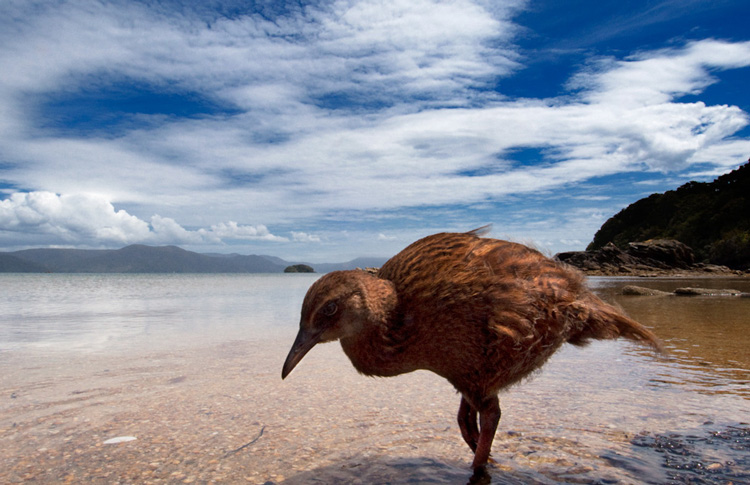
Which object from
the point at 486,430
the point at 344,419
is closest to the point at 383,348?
the point at 486,430

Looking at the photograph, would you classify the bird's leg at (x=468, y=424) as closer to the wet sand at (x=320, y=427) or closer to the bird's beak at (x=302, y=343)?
the wet sand at (x=320, y=427)

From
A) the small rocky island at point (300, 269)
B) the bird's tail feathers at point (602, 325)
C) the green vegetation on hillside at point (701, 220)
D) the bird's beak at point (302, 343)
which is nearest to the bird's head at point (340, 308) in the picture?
the bird's beak at point (302, 343)

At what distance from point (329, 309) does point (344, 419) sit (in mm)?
1613

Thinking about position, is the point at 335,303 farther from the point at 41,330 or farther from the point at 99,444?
the point at 41,330

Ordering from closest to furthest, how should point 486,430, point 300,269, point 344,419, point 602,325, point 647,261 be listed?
point 486,430 < point 602,325 < point 344,419 < point 647,261 < point 300,269

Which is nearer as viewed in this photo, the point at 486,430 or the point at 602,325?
the point at 486,430

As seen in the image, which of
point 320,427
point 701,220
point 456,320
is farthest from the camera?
point 701,220

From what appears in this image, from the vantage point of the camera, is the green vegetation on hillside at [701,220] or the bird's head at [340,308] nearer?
the bird's head at [340,308]

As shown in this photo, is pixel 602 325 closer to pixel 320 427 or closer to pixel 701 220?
pixel 320 427

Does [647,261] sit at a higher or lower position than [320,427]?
higher

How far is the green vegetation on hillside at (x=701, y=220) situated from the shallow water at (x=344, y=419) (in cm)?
5413

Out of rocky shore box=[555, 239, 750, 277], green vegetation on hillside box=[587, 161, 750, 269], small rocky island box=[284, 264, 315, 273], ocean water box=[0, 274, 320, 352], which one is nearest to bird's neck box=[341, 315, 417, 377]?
ocean water box=[0, 274, 320, 352]

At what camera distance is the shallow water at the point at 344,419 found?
355 cm

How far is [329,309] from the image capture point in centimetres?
348
